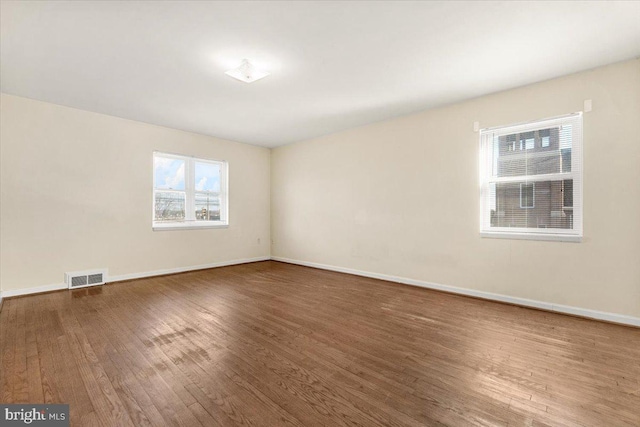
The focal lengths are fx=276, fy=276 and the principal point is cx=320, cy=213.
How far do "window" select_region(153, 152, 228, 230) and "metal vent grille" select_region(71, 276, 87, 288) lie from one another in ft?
4.15

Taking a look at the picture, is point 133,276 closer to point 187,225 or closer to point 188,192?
point 187,225

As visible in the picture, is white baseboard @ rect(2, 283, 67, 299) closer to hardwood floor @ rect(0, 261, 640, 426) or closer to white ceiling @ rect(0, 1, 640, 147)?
hardwood floor @ rect(0, 261, 640, 426)

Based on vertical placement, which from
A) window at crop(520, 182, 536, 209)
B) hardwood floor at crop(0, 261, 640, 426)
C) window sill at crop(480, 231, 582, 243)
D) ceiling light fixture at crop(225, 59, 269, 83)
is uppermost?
ceiling light fixture at crop(225, 59, 269, 83)

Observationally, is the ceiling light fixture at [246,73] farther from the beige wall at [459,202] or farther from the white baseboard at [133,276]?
the white baseboard at [133,276]

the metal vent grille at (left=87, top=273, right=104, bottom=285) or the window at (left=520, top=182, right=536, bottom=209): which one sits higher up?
the window at (left=520, top=182, right=536, bottom=209)

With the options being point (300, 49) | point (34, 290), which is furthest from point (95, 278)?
point (300, 49)

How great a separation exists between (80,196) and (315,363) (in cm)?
449

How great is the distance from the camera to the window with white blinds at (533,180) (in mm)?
3229

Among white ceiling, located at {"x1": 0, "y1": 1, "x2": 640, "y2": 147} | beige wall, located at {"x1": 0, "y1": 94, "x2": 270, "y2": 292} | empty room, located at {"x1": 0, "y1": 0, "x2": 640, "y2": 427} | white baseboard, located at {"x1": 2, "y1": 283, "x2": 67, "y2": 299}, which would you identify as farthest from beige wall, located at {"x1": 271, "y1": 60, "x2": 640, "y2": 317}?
white baseboard, located at {"x1": 2, "y1": 283, "x2": 67, "y2": 299}

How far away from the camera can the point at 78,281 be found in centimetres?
419

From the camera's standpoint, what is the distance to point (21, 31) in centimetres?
242

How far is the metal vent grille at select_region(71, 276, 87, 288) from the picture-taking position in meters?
4.14

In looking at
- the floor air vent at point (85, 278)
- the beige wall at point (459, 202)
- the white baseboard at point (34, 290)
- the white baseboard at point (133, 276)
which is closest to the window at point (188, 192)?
the white baseboard at point (133, 276)

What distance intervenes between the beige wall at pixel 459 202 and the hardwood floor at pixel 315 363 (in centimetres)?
50
